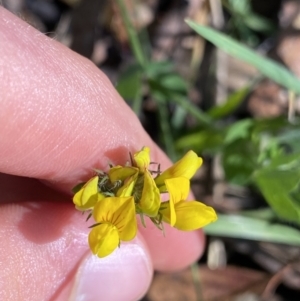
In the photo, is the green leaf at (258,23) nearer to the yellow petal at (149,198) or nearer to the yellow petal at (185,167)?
the yellow petal at (185,167)

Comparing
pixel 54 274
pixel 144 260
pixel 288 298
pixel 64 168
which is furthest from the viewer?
pixel 288 298

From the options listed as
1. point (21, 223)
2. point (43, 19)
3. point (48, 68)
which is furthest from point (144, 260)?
point (43, 19)

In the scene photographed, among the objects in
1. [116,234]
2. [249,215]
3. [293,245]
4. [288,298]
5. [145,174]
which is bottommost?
[288,298]

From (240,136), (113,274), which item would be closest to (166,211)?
(113,274)

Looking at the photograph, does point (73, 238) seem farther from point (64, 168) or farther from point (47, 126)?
point (47, 126)

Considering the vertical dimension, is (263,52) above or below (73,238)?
above

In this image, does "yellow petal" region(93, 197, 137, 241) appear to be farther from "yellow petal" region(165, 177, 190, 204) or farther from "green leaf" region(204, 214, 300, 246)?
"green leaf" region(204, 214, 300, 246)

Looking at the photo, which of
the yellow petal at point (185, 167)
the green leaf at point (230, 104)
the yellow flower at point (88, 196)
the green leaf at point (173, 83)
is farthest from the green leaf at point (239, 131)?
the yellow flower at point (88, 196)

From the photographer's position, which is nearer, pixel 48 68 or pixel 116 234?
pixel 116 234
